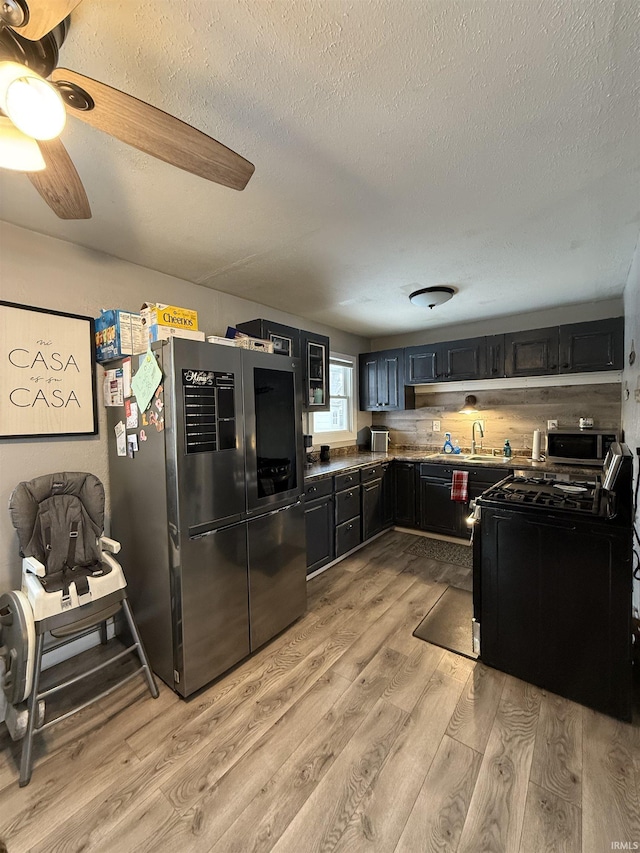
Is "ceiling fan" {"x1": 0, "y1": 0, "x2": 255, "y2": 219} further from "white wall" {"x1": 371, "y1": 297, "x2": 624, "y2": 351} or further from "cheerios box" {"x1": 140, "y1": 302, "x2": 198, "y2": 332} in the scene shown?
"white wall" {"x1": 371, "y1": 297, "x2": 624, "y2": 351}

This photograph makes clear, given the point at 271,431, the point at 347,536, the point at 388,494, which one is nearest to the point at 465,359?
the point at 388,494

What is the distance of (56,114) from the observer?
829mm

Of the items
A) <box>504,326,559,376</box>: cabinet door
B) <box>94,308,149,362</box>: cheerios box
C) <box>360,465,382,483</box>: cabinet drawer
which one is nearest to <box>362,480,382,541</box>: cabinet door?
<box>360,465,382,483</box>: cabinet drawer

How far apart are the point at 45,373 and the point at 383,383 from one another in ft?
11.2

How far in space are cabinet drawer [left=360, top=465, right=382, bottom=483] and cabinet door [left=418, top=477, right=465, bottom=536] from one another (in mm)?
479

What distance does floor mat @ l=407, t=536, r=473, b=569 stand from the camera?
3.36 metres

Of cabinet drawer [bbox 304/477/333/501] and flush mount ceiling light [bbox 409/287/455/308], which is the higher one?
flush mount ceiling light [bbox 409/287/455/308]

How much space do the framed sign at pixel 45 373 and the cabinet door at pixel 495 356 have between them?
3518 millimetres

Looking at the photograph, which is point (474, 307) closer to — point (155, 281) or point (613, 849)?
point (155, 281)

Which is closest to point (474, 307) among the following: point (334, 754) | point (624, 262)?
point (624, 262)

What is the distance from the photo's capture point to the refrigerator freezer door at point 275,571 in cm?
208

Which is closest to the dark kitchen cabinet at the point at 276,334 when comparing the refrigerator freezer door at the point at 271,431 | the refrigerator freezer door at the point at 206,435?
the refrigerator freezer door at the point at 271,431

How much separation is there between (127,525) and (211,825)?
1392 millimetres

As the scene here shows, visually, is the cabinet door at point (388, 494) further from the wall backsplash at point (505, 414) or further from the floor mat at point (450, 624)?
the floor mat at point (450, 624)
